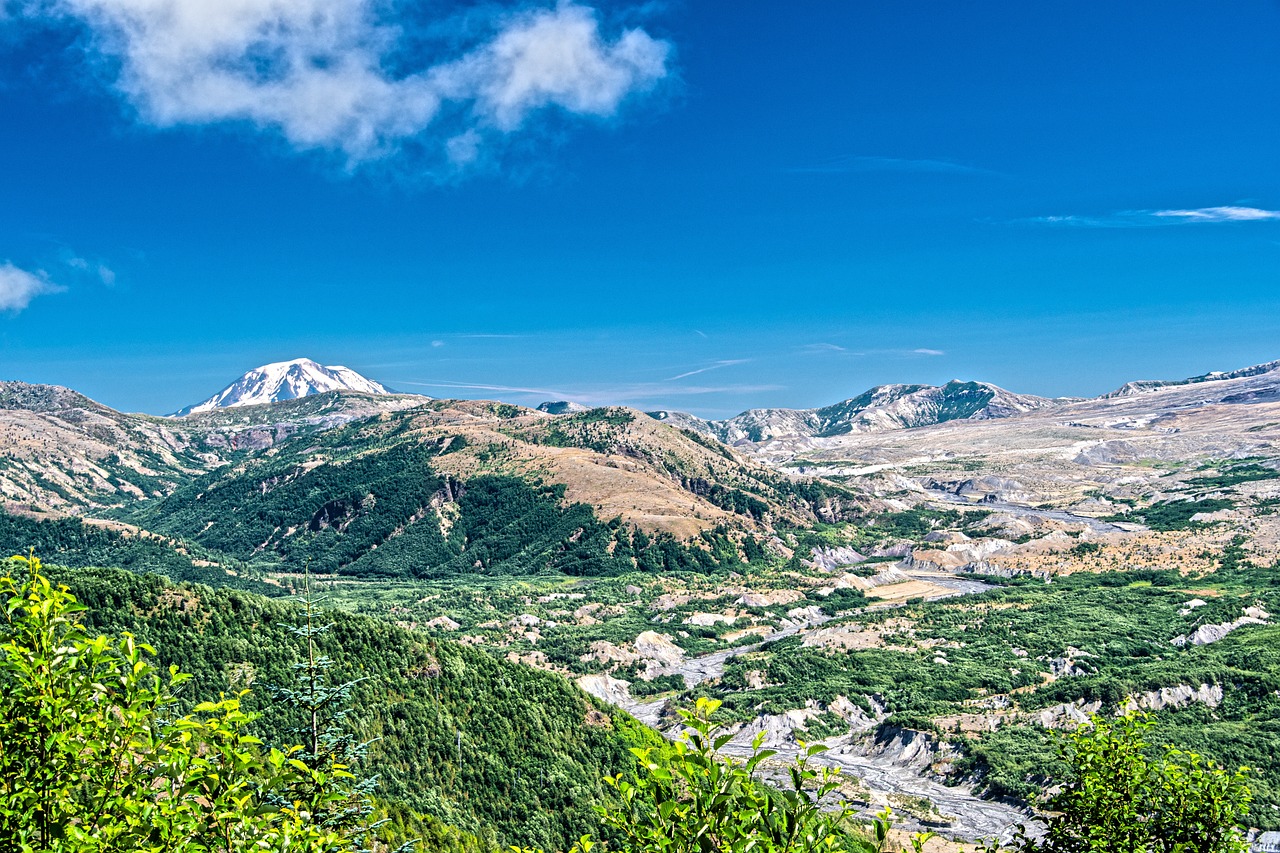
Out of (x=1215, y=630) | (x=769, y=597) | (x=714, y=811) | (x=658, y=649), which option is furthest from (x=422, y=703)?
(x=1215, y=630)

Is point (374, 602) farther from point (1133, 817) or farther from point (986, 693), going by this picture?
point (1133, 817)

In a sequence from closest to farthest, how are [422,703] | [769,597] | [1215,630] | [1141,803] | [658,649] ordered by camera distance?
[1141,803]
[422,703]
[1215,630]
[658,649]
[769,597]

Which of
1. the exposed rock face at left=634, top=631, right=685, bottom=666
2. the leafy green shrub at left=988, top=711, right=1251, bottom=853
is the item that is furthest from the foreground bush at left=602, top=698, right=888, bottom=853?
the exposed rock face at left=634, top=631, right=685, bottom=666

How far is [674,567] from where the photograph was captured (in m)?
197

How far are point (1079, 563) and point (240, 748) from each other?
204m

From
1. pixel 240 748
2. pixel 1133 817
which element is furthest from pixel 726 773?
pixel 1133 817

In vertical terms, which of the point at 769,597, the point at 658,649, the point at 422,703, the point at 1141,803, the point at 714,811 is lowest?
the point at 658,649

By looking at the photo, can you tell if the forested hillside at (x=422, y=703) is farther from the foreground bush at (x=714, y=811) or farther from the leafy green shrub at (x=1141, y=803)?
the foreground bush at (x=714, y=811)

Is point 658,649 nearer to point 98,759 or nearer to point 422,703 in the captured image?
point 422,703

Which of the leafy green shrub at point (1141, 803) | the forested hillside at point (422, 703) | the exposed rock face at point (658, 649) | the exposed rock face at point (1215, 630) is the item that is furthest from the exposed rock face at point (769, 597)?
the leafy green shrub at point (1141, 803)

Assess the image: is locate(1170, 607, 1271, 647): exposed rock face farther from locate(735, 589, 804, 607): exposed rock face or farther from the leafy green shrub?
the leafy green shrub

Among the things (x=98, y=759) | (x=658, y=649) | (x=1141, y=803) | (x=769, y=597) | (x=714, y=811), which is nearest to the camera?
(x=714, y=811)

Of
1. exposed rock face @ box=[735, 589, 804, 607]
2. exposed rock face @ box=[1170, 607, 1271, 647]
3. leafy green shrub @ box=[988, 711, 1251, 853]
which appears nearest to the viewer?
leafy green shrub @ box=[988, 711, 1251, 853]

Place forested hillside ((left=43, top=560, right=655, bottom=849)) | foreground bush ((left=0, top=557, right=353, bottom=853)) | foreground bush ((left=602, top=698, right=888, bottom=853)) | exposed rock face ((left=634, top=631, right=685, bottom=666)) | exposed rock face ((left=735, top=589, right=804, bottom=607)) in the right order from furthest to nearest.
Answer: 1. exposed rock face ((left=735, top=589, right=804, bottom=607))
2. exposed rock face ((left=634, top=631, right=685, bottom=666))
3. forested hillside ((left=43, top=560, right=655, bottom=849))
4. foreground bush ((left=0, top=557, right=353, bottom=853))
5. foreground bush ((left=602, top=698, right=888, bottom=853))
